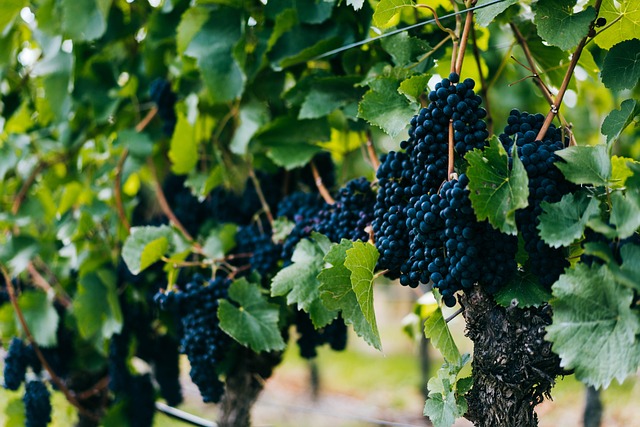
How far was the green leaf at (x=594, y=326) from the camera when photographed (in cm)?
75

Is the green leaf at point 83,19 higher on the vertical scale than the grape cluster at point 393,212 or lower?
higher

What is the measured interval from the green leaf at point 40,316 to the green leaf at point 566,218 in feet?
5.22

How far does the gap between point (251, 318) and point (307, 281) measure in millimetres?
205

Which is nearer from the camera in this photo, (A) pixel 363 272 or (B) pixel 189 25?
(A) pixel 363 272

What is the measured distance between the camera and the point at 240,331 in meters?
1.29

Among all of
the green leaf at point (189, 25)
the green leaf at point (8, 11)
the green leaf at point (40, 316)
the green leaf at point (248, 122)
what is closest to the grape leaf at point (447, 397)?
the green leaf at point (248, 122)

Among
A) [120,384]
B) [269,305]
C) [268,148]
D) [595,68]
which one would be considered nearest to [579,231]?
[595,68]

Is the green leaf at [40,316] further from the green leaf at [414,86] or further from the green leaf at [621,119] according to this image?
the green leaf at [621,119]

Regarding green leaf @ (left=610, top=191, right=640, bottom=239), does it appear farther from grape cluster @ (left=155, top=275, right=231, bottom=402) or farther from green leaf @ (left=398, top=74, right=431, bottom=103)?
grape cluster @ (left=155, top=275, right=231, bottom=402)

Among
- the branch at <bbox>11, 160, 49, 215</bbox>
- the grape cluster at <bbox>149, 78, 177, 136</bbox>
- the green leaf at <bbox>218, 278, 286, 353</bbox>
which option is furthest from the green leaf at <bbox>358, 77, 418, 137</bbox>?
the branch at <bbox>11, 160, 49, 215</bbox>

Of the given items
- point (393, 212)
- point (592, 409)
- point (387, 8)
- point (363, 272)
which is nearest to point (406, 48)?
point (387, 8)

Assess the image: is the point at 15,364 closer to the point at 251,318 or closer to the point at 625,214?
the point at 251,318

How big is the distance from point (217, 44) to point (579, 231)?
1.02 metres

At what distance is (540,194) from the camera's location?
87cm
